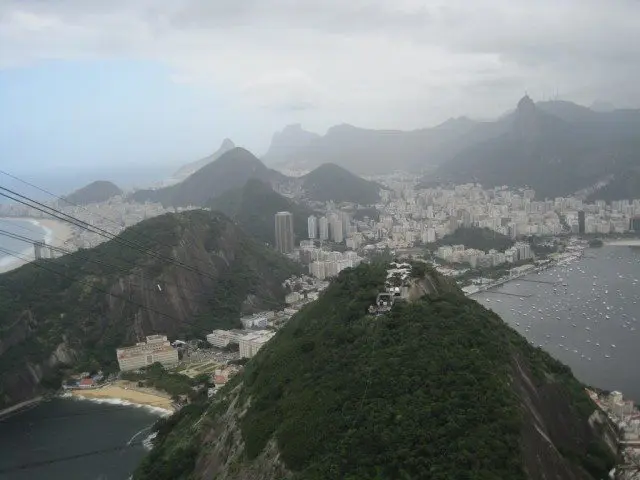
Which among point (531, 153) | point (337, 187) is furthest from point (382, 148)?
point (337, 187)

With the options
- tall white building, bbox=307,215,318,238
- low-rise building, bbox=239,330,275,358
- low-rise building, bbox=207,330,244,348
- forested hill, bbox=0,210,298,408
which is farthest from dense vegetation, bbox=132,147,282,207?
low-rise building, bbox=239,330,275,358

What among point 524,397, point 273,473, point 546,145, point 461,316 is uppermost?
point 546,145

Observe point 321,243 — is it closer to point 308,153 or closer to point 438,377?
point 438,377

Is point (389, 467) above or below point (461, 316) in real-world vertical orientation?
below

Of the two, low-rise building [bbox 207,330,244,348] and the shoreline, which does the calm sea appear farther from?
low-rise building [bbox 207,330,244,348]

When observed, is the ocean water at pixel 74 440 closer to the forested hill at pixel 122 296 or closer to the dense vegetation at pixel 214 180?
the forested hill at pixel 122 296

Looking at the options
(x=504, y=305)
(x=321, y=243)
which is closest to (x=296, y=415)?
(x=504, y=305)
